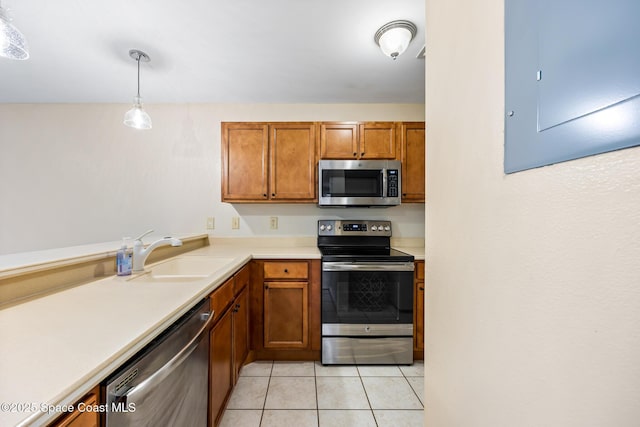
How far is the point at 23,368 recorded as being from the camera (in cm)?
55

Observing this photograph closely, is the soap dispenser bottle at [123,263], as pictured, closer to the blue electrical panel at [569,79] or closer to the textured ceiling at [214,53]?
the textured ceiling at [214,53]

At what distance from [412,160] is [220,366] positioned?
7.13ft

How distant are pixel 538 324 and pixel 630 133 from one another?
1.04 feet

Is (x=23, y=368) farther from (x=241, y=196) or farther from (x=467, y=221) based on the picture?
(x=241, y=196)

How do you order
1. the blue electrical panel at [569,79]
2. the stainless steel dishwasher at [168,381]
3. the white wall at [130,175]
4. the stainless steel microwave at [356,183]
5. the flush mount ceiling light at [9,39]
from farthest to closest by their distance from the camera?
1. the white wall at [130,175]
2. the stainless steel microwave at [356,183]
3. the flush mount ceiling light at [9,39]
4. the stainless steel dishwasher at [168,381]
5. the blue electrical panel at [569,79]

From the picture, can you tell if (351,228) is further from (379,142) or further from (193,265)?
(193,265)

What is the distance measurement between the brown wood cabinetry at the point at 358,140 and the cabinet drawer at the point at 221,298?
4.62ft

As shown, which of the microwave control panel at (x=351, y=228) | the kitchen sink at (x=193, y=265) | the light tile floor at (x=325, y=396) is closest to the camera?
the light tile floor at (x=325, y=396)

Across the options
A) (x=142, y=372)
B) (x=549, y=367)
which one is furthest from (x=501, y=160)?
(x=142, y=372)

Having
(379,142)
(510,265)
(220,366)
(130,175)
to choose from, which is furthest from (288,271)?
(130,175)

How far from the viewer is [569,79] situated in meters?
0.37

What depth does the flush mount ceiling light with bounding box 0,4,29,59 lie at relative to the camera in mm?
1064

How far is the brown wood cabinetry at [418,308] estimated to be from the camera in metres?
2.08

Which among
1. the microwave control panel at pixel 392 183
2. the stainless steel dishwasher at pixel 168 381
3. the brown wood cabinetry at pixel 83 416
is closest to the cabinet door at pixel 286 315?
the stainless steel dishwasher at pixel 168 381
